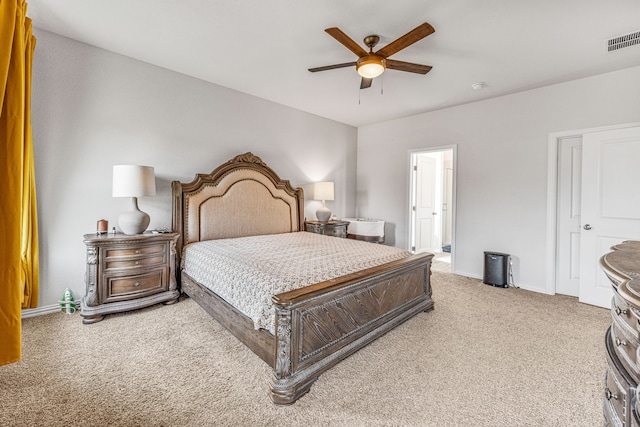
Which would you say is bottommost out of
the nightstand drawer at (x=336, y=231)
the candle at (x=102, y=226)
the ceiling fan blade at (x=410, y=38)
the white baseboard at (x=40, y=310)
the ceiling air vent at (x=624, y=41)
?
the white baseboard at (x=40, y=310)

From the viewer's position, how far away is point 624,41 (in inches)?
102

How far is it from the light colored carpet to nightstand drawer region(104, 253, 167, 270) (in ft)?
1.64

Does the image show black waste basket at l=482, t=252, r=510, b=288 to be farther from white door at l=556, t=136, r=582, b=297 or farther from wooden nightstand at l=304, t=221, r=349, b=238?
wooden nightstand at l=304, t=221, r=349, b=238

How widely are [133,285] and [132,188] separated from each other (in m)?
0.97

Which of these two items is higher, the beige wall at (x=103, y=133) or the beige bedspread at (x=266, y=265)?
the beige wall at (x=103, y=133)

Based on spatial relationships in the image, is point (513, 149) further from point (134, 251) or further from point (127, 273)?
point (127, 273)

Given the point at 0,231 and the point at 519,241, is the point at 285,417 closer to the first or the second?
the point at 0,231

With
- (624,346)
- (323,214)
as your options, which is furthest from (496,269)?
(624,346)

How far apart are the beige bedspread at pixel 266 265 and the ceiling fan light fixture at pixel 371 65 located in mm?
1646

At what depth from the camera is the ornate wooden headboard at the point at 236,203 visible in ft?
11.3

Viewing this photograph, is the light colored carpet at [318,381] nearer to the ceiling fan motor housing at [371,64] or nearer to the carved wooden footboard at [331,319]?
the carved wooden footboard at [331,319]

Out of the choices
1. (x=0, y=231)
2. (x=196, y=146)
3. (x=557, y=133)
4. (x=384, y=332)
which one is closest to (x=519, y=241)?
(x=557, y=133)

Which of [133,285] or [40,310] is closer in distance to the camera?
[40,310]

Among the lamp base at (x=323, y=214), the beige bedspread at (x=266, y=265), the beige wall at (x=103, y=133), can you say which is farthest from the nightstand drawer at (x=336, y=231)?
the beige wall at (x=103, y=133)
